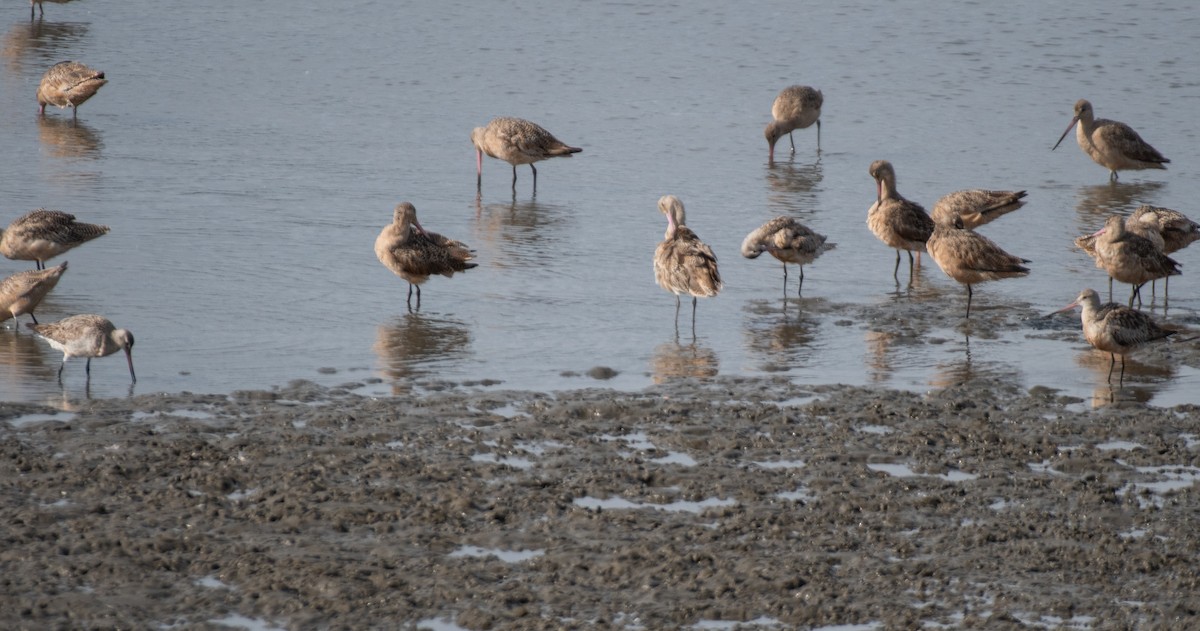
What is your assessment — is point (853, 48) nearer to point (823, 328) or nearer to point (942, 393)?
point (823, 328)

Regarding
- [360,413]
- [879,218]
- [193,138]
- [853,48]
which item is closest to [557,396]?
[360,413]

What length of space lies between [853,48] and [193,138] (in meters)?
10.7

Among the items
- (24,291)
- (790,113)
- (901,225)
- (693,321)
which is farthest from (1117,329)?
(790,113)

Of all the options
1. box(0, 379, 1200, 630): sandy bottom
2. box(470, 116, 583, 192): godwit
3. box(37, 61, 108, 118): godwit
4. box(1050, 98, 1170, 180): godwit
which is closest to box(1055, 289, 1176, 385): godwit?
box(0, 379, 1200, 630): sandy bottom

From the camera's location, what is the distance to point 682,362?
9.29 meters

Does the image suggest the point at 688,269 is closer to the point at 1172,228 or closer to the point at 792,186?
the point at 1172,228

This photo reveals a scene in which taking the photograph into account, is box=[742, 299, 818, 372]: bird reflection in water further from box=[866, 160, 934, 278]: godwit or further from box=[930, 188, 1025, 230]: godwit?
box=[930, 188, 1025, 230]: godwit

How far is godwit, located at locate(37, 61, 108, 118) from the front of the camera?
17094 mm

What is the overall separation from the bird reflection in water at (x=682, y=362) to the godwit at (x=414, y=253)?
1.97 meters

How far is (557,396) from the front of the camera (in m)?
8.28

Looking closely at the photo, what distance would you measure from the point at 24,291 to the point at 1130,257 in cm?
722

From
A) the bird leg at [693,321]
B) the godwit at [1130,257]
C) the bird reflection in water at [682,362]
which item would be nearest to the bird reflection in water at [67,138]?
the bird leg at [693,321]

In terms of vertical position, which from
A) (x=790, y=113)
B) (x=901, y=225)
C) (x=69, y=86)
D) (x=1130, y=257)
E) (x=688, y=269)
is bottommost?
(x=688, y=269)

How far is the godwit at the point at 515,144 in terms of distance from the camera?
1507cm
